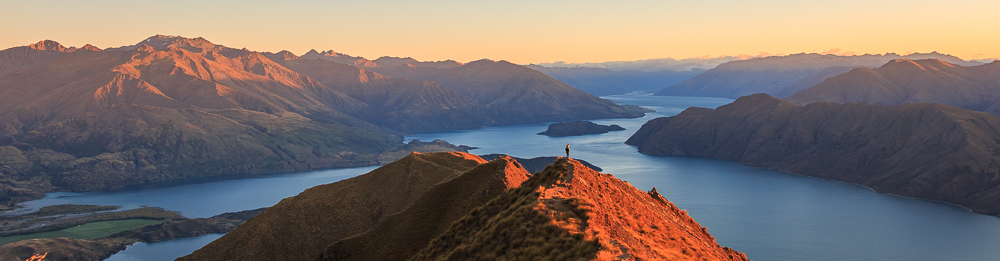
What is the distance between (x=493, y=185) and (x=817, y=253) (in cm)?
10518

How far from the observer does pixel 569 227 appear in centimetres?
3030

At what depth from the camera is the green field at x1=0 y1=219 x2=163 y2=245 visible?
17462 cm

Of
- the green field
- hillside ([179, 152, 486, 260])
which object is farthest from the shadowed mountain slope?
the green field

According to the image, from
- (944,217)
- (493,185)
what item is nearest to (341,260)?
(493,185)

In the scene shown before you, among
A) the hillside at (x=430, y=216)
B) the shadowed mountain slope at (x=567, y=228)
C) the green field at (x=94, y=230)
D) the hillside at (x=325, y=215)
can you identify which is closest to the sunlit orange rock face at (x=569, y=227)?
the shadowed mountain slope at (x=567, y=228)

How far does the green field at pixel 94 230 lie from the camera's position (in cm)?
17462

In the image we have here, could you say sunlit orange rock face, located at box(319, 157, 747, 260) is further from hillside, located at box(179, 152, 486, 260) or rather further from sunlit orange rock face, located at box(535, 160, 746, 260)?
hillside, located at box(179, 152, 486, 260)

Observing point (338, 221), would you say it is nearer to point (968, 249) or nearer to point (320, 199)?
point (320, 199)

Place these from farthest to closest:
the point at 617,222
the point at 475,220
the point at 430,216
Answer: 1. the point at 430,216
2. the point at 475,220
3. the point at 617,222

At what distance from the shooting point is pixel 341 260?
54.5m

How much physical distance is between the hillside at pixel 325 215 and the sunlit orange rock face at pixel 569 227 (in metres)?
22.5

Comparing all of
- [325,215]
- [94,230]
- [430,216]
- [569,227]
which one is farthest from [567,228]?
[94,230]

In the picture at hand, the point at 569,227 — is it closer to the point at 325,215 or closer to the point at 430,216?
the point at 430,216

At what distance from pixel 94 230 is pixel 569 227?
189m
